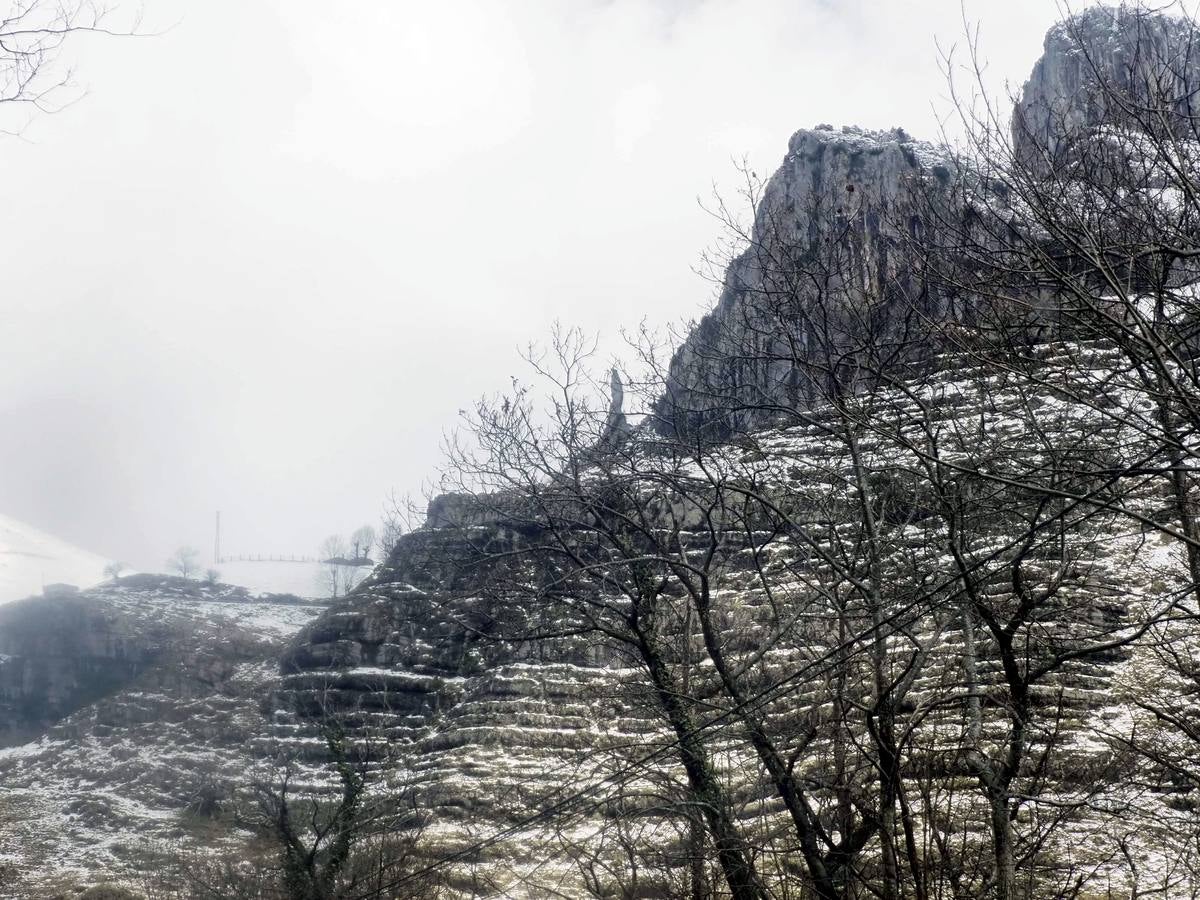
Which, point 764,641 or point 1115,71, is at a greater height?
point 1115,71

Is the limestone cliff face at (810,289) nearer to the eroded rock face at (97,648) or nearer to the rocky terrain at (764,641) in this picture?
the rocky terrain at (764,641)

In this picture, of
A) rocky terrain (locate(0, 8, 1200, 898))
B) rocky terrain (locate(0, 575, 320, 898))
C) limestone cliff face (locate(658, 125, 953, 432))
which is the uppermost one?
limestone cliff face (locate(658, 125, 953, 432))

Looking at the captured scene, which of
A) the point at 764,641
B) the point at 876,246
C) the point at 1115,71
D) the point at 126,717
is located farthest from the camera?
the point at 126,717

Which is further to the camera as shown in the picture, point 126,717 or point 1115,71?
point 126,717

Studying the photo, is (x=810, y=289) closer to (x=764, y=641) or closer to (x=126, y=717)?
(x=764, y=641)

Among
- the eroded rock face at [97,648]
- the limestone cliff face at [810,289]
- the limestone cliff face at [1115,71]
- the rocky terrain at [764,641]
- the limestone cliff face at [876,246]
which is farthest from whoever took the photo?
the eroded rock face at [97,648]

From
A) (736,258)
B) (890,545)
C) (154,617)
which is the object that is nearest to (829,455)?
(890,545)

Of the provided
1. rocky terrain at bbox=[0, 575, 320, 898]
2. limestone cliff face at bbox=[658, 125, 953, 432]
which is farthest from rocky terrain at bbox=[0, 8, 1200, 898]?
rocky terrain at bbox=[0, 575, 320, 898]

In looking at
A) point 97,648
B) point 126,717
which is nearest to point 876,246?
point 126,717

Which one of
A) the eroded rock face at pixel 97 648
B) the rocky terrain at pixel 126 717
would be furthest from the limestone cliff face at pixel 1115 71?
the eroded rock face at pixel 97 648

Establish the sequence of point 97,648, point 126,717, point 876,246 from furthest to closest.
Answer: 1. point 97,648
2. point 126,717
3. point 876,246

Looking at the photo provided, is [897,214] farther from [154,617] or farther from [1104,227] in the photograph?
[154,617]

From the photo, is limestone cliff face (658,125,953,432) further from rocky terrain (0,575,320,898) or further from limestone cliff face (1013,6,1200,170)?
rocky terrain (0,575,320,898)

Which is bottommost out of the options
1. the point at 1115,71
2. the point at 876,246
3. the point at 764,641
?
the point at 764,641
